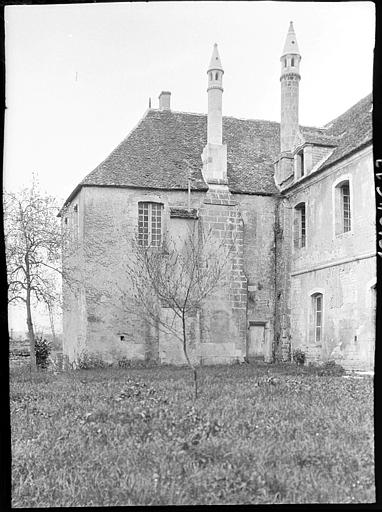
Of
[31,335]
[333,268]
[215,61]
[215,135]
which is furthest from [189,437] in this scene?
[215,61]

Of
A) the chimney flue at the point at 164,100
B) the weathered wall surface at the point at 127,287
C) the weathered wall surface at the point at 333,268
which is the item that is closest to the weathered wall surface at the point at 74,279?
the weathered wall surface at the point at 127,287

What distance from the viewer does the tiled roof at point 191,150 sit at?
6.38 metres

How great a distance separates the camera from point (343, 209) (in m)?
6.32

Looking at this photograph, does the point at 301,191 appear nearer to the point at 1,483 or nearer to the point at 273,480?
the point at 273,480

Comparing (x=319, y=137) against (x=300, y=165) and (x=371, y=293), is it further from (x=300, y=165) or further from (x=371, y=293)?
(x=371, y=293)

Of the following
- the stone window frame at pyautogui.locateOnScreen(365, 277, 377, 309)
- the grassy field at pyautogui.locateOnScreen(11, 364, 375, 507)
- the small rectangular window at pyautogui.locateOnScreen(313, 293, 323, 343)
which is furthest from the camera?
the small rectangular window at pyautogui.locateOnScreen(313, 293, 323, 343)

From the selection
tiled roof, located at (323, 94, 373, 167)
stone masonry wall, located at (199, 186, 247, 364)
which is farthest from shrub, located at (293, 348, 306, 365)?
tiled roof, located at (323, 94, 373, 167)

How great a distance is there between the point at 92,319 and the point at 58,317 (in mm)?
327

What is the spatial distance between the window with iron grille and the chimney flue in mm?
956

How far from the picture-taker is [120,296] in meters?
6.25

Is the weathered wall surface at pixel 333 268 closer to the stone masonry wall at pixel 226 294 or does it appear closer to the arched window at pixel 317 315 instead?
the arched window at pixel 317 315

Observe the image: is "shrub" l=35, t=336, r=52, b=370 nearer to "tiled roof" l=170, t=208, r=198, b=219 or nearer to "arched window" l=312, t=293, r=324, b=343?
"tiled roof" l=170, t=208, r=198, b=219

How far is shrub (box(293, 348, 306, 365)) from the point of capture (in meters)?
6.43

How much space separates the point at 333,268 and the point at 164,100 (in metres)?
2.33
